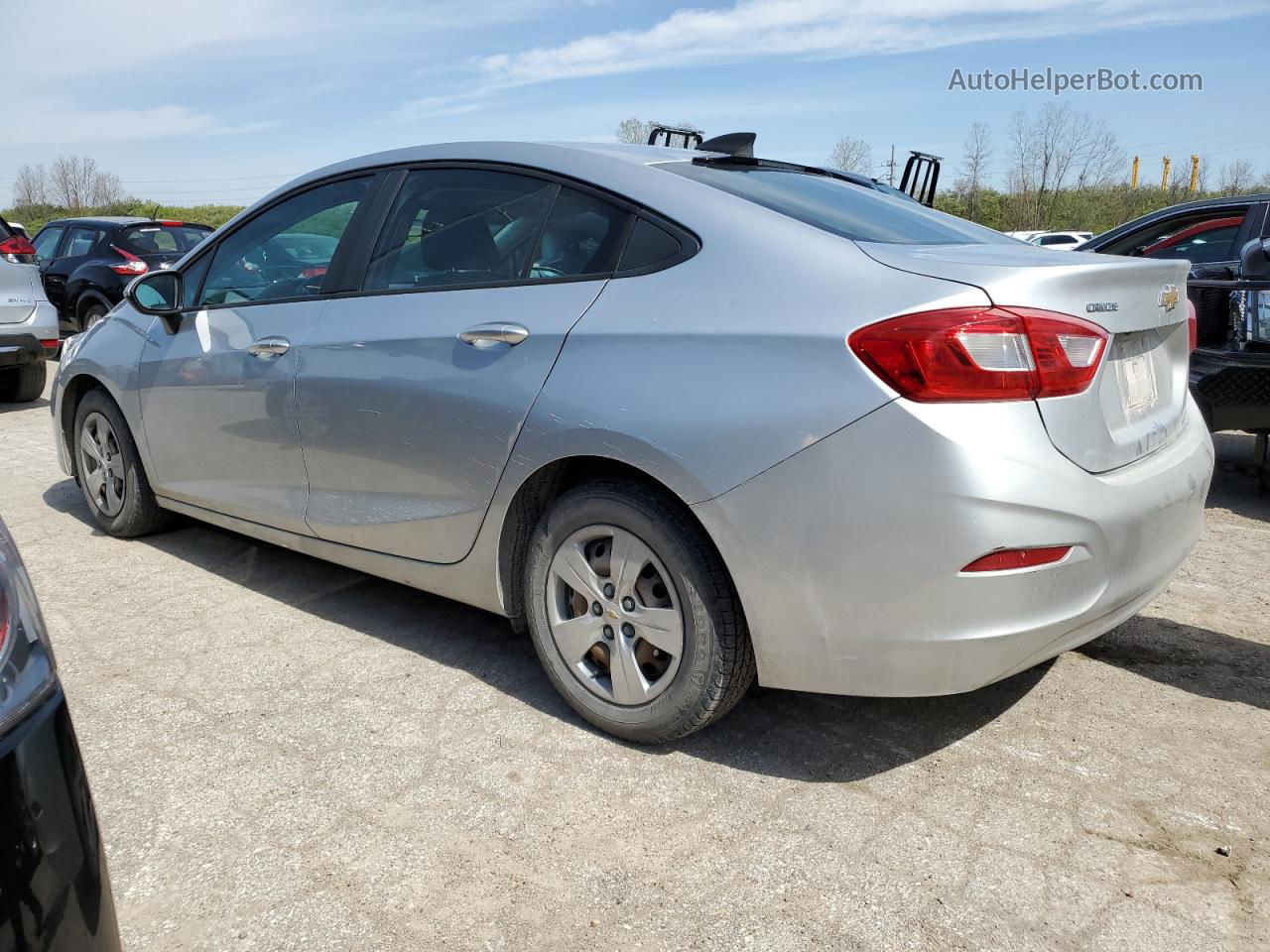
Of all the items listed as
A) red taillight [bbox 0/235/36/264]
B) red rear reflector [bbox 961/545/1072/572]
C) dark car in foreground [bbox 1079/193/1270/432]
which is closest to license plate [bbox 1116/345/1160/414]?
red rear reflector [bbox 961/545/1072/572]

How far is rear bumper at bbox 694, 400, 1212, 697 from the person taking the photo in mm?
2264

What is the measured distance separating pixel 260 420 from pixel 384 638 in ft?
2.94

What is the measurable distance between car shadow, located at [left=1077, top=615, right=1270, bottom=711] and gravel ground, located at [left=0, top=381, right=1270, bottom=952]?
0.01 m

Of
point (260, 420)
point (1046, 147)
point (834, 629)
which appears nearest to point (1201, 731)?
point (834, 629)

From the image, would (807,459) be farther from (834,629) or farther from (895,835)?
(895,835)

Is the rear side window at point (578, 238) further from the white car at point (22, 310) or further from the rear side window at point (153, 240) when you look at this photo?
the rear side window at point (153, 240)

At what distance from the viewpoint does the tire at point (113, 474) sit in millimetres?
4617

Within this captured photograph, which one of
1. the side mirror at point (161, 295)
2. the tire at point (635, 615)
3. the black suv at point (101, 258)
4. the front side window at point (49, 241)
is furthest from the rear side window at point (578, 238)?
the front side window at point (49, 241)

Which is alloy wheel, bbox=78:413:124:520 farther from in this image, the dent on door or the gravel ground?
the dent on door

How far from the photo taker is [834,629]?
2.45 metres

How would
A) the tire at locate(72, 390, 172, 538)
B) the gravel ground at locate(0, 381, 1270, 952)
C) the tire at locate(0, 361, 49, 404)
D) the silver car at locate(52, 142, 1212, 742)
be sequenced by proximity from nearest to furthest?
1. the gravel ground at locate(0, 381, 1270, 952)
2. the silver car at locate(52, 142, 1212, 742)
3. the tire at locate(72, 390, 172, 538)
4. the tire at locate(0, 361, 49, 404)

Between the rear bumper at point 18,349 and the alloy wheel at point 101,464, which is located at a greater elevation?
the rear bumper at point 18,349

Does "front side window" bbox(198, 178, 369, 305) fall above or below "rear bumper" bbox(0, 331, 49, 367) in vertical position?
above

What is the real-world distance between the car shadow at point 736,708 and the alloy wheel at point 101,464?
687 mm
